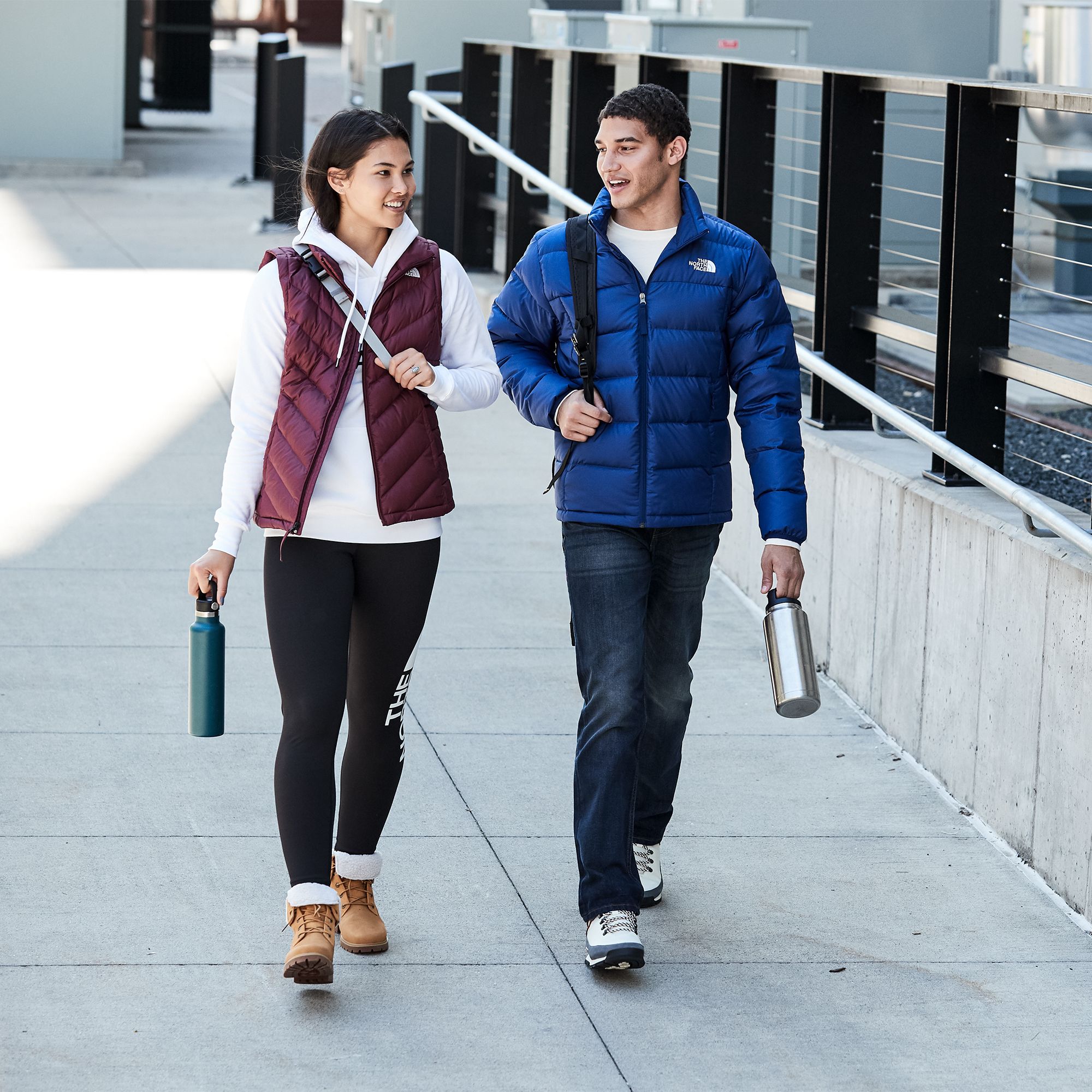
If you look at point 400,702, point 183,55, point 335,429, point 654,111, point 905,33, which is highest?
point 183,55

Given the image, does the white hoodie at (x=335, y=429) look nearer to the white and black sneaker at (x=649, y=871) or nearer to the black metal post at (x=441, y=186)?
the white and black sneaker at (x=649, y=871)

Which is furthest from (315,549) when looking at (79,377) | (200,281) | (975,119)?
(200,281)

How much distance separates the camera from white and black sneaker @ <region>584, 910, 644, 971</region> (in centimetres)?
418

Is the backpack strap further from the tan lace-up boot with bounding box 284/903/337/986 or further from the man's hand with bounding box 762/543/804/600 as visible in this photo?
the tan lace-up boot with bounding box 284/903/337/986

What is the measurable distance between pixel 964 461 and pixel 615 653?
1.45 metres

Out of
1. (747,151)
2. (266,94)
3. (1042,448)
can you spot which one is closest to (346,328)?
(747,151)

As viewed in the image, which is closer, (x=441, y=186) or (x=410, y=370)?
(x=410, y=370)

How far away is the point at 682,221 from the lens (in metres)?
4.19

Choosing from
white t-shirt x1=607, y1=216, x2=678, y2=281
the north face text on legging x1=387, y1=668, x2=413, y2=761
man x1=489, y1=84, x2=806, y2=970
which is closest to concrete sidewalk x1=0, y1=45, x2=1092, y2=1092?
man x1=489, y1=84, x2=806, y2=970

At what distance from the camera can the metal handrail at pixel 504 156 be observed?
27.7ft

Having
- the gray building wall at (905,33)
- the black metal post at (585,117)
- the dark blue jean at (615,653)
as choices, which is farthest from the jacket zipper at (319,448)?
the gray building wall at (905,33)

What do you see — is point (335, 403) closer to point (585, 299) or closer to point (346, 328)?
point (346, 328)

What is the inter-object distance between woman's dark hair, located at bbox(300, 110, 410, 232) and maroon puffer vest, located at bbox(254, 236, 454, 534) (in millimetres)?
120

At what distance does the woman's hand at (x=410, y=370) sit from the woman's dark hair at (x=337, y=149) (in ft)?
1.18
